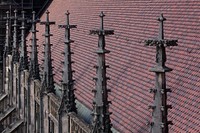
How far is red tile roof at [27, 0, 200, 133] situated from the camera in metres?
14.8

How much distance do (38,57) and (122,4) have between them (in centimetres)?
1136

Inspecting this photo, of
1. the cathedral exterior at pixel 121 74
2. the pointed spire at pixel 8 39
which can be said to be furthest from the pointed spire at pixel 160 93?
the pointed spire at pixel 8 39

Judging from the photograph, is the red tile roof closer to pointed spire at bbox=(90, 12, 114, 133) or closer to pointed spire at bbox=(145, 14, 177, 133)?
pointed spire at bbox=(90, 12, 114, 133)

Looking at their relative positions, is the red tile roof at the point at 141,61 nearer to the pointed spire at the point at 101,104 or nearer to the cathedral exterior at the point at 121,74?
the cathedral exterior at the point at 121,74

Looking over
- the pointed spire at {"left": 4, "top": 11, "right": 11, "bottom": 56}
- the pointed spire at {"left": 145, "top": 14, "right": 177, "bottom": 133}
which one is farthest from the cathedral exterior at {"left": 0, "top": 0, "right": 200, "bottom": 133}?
the pointed spire at {"left": 4, "top": 11, "right": 11, "bottom": 56}

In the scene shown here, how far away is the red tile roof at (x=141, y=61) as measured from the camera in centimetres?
1480

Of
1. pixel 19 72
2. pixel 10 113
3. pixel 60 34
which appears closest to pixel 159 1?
pixel 60 34

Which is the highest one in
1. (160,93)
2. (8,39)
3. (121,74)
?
(8,39)

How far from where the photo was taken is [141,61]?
1841cm

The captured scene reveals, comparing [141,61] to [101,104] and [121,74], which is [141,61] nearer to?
[121,74]

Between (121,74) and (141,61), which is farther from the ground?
(141,61)

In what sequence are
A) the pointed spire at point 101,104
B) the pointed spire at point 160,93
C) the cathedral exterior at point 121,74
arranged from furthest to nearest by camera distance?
the pointed spire at point 101,104 → the cathedral exterior at point 121,74 → the pointed spire at point 160,93

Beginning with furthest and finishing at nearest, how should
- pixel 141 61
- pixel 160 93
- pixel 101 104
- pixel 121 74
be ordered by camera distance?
pixel 121 74
pixel 141 61
pixel 101 104
pixel 160 93

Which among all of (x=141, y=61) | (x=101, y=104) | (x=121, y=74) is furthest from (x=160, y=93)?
(x=121, y=74)
